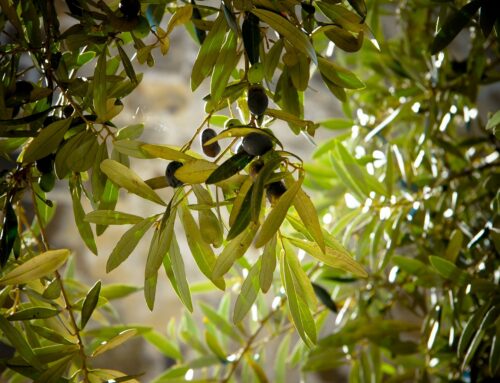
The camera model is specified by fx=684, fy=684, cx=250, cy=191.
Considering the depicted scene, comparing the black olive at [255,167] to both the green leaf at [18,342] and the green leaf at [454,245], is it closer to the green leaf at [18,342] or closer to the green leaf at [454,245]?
the green leaf at [18,342]

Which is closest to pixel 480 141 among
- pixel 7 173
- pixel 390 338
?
pixel 390 338

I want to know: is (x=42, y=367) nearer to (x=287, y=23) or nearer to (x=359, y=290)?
(x=287, y=23)

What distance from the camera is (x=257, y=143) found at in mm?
533

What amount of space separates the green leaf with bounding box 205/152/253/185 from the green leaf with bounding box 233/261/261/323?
0.13 metres

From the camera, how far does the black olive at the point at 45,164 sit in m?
0.62

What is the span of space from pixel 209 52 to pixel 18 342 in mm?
294

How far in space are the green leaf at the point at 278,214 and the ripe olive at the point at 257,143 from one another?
0.04 meters

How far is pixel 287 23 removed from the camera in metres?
0.55

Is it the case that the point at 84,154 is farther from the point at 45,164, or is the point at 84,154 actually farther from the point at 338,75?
the point at 338,75

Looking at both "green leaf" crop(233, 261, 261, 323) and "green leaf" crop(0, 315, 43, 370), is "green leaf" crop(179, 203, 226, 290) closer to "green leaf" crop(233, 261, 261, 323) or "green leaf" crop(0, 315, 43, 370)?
"green leaf" crop(233, 261, 261, 323)

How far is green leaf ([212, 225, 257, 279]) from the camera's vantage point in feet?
1.83

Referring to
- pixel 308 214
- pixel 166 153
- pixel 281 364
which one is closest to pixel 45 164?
pixel 166 153

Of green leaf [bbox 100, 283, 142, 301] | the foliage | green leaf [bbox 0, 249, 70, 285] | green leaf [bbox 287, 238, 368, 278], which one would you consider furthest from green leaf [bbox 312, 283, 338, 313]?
green leaf [bbox 0, 249, 70, 285]

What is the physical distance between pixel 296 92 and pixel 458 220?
47 centimetres
